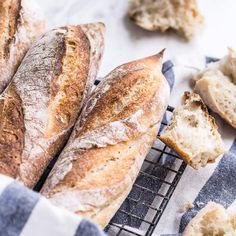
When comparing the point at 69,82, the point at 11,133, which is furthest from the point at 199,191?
the point at 11,133

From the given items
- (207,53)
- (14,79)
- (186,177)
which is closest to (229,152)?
(186,177)

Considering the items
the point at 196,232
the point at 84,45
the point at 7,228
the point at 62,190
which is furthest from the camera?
the point at 84,45

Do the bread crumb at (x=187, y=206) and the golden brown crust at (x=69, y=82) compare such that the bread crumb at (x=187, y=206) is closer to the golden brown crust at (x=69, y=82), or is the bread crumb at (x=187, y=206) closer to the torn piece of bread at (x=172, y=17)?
the golden brown crust at (x=69, y=82)

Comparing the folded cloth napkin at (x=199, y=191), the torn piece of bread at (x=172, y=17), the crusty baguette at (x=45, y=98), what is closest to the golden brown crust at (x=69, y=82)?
the crusty baguette at (x=45, y=98)

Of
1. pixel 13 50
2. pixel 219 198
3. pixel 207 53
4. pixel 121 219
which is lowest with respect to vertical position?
pixel 121 219

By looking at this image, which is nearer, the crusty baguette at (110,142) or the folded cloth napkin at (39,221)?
the folded cloth napkin at (39,221)

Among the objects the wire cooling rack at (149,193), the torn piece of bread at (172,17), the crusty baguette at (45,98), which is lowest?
the wire cooling rack at (149,193)

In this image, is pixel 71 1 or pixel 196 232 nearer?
pixel 196 232

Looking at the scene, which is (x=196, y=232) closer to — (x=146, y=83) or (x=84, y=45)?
(x=146, y=83)

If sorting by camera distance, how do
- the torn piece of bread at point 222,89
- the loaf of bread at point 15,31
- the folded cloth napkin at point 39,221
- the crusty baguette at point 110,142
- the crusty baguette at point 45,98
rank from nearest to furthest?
the folded cloth napkin at point 39,221
the crusty baguette at point 110,142
the crusty baguette at point 45,98
the loaf of bread at point 15,31
the torn piece of bread at point 222,89
